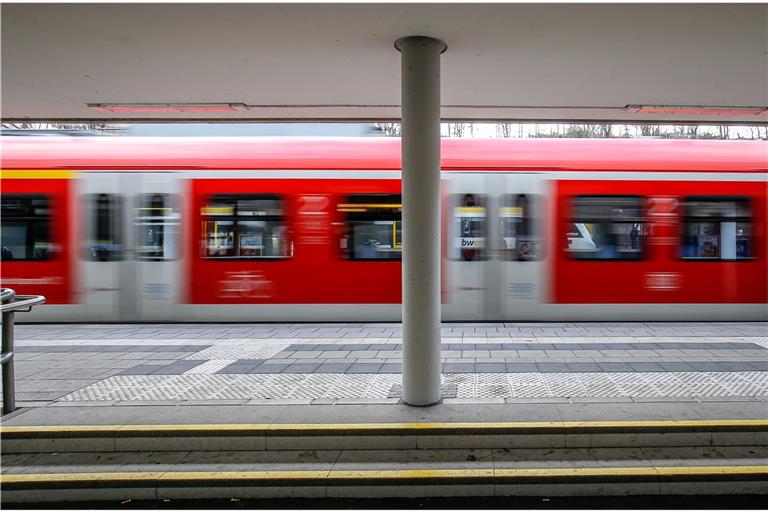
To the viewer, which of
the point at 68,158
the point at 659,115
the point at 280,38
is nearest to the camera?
the point at 280,38

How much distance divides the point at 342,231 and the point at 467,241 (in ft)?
6.90

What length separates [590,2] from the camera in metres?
3.63

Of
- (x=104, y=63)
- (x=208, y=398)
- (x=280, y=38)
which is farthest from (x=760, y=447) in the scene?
(x=104, y=63)

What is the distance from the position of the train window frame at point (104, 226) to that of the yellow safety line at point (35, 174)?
0.48m

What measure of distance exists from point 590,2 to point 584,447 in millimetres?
3346

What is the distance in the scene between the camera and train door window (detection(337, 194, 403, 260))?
27.1 ft

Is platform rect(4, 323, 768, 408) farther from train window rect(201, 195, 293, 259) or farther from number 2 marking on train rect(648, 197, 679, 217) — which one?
number 2 marking on train rect(648, 197, 679, 217)

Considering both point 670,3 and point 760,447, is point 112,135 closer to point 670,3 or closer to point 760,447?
point 670,3

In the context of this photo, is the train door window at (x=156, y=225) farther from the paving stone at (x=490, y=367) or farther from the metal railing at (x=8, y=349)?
the paving stone at (x=490, y=367)

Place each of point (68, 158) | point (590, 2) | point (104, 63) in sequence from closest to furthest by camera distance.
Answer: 1. point (590, 2)
2. point (104, 63)
3. point (68, 158)

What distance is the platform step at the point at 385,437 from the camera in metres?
3.85

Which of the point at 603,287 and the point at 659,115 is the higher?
the point at 659,115

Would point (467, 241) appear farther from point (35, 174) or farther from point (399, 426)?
point (35, 174)

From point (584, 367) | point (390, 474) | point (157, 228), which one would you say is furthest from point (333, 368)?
point (157, 228)
